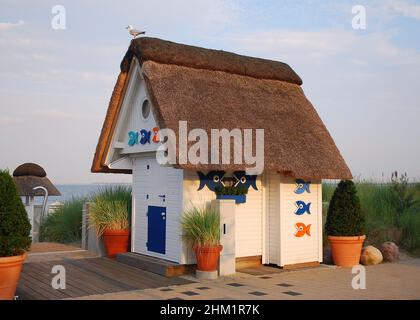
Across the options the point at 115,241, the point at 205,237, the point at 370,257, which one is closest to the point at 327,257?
the point at 370,257

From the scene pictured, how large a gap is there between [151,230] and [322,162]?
4.48 metres

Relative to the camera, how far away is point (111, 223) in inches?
512

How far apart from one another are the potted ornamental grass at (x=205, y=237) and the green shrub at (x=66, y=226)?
791 cm

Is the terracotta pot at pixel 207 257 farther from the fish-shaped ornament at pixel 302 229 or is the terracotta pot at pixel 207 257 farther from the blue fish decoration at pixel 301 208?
the blue fish decoration at pixel 301 208

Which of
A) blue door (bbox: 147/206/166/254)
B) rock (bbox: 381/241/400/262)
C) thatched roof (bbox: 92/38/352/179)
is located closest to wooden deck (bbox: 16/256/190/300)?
blue door (bbox: 147/206/166/254)

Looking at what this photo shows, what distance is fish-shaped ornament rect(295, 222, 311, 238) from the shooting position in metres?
11.7

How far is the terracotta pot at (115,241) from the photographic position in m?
12.9

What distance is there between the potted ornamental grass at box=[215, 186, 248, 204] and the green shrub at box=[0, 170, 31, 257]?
→ 14.6 feet

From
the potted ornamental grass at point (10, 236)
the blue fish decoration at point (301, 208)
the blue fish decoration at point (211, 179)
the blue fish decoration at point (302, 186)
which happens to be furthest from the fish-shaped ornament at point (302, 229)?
the potted ornamental grass at point (10, 236)

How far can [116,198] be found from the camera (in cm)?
1365

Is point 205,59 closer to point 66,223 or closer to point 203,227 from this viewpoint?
point 203,227

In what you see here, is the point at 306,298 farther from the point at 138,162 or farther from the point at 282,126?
the point at 138,162
